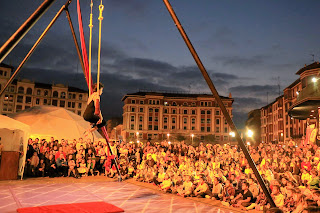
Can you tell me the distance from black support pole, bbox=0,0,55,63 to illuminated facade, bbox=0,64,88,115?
72236 mm

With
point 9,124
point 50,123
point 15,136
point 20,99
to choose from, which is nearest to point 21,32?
→ point 9,124

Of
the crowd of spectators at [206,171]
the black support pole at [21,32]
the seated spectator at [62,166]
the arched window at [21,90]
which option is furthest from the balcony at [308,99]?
the arched window at [21,90]

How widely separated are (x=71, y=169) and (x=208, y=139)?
6848cm

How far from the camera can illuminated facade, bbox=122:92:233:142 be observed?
272 feet

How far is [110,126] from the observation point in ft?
335

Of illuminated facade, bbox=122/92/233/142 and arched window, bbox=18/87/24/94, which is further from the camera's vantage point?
illuminated facade, bbox=122/92/233/142

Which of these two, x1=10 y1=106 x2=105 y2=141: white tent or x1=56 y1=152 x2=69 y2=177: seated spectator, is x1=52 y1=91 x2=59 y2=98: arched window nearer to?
x1=10 y1=106 x2=105 y2=141: white tent

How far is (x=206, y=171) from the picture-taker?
1165 centimetres

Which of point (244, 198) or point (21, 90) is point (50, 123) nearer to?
point (244, 198)

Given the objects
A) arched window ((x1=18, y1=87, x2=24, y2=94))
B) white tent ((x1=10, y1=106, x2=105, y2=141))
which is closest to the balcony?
white tent ((x1=10, y1=106, x2=105, y2=141))

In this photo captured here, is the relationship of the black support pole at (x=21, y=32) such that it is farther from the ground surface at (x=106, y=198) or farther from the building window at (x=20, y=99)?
the building window at (x=20, y=99)

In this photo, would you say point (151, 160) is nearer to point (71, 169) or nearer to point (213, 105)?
point (71, 169)

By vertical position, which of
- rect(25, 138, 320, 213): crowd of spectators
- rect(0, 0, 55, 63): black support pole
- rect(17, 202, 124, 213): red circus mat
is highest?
rect(0, 0, 55, 63): black support pole

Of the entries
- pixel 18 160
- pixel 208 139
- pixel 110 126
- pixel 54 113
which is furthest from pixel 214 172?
pixel 110 126
